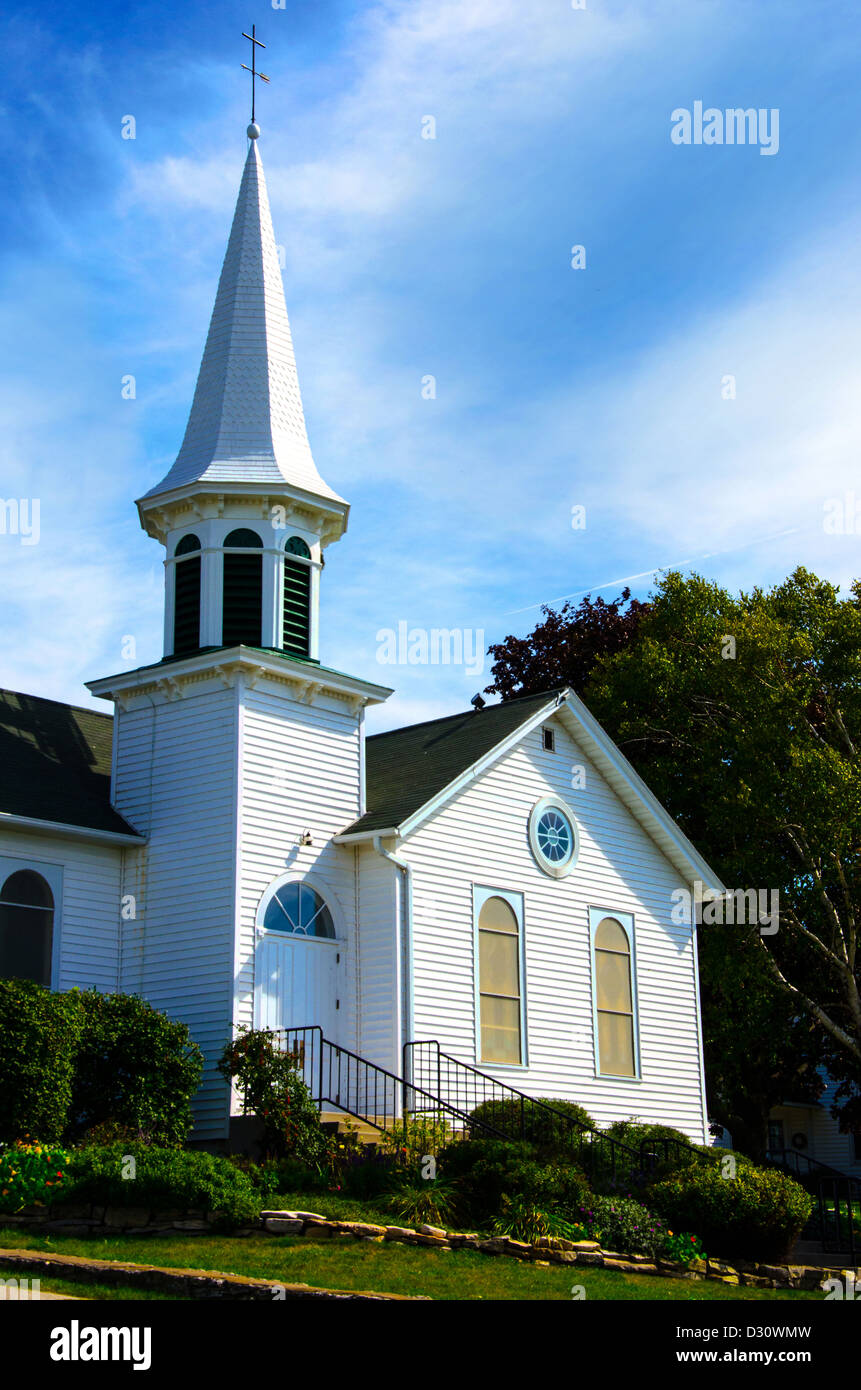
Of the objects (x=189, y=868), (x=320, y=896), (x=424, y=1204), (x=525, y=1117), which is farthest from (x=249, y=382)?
(x=424, y=1204)

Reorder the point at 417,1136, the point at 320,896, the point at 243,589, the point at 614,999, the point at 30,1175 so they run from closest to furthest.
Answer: the point at 30,1175, the point at 417,1136, the point at 320,896, the point at 243,589, the point at 614,999

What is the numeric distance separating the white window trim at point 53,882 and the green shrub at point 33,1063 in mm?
2719

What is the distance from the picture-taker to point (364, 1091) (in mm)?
19969

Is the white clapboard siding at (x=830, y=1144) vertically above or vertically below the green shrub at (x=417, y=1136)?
below

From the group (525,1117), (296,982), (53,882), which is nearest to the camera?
(525,1117)

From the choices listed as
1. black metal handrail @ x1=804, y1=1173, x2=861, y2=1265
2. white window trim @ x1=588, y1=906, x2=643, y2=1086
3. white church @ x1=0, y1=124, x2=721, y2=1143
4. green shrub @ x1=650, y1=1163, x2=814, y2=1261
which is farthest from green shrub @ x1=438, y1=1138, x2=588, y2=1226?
white window trim @ x1=588, y1=906, x2=643, y2=1086

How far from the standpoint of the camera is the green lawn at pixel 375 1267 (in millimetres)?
12602

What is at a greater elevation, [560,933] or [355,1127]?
[560,933]

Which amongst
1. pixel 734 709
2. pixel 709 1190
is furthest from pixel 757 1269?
pixel 734 709

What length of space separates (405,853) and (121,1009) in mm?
4755

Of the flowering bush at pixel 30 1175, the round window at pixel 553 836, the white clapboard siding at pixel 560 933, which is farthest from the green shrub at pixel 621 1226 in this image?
the round window at pixel 553 836

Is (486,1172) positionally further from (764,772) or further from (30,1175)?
(764,772)

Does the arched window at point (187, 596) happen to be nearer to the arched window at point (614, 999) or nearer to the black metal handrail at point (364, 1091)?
the black metal handrail at point (364, 1091)

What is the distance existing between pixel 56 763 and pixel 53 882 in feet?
8.08
